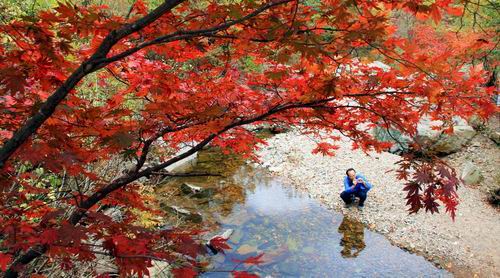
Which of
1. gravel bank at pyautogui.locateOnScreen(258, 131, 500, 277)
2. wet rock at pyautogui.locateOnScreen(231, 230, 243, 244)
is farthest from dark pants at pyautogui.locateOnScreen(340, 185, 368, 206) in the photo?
wet rock at pyautogui.locateOnScreen(231, 230, 243, 244)

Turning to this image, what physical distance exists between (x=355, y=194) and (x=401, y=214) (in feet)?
3.43

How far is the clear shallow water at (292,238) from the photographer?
20.0 ft

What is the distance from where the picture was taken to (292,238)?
7008 mm

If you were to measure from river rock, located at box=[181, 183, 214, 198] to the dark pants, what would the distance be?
3128 mm

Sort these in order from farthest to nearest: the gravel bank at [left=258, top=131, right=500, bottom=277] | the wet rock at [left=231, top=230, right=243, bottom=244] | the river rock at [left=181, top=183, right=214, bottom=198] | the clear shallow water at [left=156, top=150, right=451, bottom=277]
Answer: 1. the river rock at [left=181, top=183, right=214, bottom=198]
2. the wet rock at [left=231, top=230, right=243, bottom=244]
3. the gravel bank at [left=258, top=131, right=500, bottom=277]
4. the clear shallow water at [left=156, top=150, right=451, bottom=277]

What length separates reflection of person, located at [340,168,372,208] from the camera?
7863 mm

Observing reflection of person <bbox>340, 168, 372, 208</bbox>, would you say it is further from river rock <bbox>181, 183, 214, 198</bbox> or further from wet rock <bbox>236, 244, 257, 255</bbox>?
river rock <bbox>181, 183, 214, 198</bbox>

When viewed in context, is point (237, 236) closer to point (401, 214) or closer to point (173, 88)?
point (401, 214)

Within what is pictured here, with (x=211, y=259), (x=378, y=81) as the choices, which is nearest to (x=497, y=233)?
(x=211, y=259)

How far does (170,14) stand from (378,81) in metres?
1.58

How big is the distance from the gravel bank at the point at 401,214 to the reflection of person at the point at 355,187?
264mm

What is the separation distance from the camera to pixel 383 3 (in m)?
1.96

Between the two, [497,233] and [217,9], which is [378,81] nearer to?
[217,9]

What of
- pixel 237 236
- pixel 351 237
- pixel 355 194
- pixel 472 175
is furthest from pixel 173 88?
pixel 472 175
